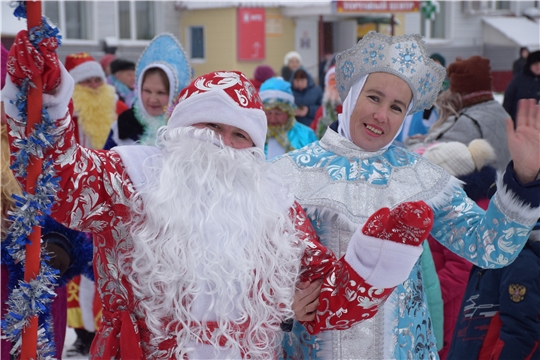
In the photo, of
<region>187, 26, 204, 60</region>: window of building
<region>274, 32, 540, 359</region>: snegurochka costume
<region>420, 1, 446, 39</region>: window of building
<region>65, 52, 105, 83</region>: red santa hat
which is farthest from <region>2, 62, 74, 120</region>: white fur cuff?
<region>420, 1, 446, 39</region>: window of building

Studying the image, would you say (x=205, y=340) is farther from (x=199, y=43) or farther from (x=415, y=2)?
(x=199, y=43)

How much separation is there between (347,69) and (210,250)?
94 centimetres

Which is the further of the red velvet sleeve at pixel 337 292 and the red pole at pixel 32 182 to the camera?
the red velvet sleeve at pixel 337 292

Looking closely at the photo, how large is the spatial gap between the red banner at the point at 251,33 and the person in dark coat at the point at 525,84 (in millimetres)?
9086

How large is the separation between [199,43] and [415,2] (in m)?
5.15

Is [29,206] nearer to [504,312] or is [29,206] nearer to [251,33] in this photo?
[504,312]

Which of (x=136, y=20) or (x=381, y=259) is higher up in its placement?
(x=136, y=20)

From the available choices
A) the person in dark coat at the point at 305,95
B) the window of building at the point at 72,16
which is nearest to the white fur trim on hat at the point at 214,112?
the person in dark coat at the point at 305,95

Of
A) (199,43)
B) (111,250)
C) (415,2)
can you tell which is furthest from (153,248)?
(199,43)

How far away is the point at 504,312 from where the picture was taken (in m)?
2.68

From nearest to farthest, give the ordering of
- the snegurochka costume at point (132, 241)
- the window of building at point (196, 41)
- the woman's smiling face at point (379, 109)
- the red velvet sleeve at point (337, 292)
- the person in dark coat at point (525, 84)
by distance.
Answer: the snegurochka costume at point (132, 241) < the red velvet sleeve at point (337, 292) < the woman's smiling face at point (379, 109) < the person in dark coat at point (525, 84) < the window of building at point (196, 41)

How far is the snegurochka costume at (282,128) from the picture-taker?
17.4 ft

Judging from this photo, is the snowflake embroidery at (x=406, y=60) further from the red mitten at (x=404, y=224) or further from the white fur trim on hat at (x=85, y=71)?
the white fur trim on hat at (x=85, y=71)

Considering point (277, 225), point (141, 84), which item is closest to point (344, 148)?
point (277, 225)
